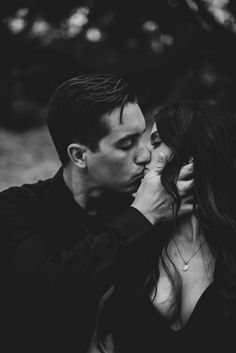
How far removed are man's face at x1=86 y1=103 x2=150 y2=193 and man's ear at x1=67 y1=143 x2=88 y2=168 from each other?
0.10 ft

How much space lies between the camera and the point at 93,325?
2.23m

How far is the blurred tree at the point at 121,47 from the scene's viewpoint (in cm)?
416

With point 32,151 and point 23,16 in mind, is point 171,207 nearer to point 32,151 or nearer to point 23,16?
point 23,16

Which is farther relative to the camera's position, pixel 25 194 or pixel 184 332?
pixel 25 194

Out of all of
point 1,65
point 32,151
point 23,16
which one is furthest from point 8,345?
point 1,65

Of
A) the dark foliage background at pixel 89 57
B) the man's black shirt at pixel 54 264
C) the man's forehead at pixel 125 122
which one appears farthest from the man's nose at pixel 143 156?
the dark foliage background at pixel 89 57

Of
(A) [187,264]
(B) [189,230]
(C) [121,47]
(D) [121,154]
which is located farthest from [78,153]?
(C) [121,47]

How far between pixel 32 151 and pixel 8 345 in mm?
6147

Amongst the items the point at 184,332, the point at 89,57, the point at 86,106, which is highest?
the point at 89,57

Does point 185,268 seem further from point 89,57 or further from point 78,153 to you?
point 89,57

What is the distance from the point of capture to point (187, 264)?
2.33 m

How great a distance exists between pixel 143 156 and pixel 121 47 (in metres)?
5.65

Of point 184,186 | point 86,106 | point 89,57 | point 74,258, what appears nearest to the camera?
point 74,258

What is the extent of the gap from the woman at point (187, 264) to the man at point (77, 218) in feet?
0.31
